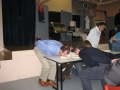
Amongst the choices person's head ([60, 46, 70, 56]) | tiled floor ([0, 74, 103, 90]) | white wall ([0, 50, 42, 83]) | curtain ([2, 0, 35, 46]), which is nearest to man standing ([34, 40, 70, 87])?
person's head ([60, 46, 70, 56])

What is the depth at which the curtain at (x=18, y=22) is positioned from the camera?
5.10 meters

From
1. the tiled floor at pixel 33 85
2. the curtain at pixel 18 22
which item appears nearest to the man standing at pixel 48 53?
the tiled floor at pixel 33 85

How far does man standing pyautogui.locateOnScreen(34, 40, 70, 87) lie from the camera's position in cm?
306

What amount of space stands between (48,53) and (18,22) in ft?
8.58

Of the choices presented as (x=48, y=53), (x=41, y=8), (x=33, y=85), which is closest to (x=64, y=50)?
(x=48, y=53)

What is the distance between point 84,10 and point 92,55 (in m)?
5.26

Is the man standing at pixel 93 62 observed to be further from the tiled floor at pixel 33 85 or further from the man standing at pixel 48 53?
the tiled floor at pixel 33 85

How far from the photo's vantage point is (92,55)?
241 centimetres

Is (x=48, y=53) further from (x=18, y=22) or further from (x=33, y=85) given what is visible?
(x=18, y=22)

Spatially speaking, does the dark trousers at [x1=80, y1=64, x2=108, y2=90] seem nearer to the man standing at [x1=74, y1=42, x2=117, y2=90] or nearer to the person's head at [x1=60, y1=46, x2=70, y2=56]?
the man standing at [x1=74, y1=42, x2=117, y2=90]

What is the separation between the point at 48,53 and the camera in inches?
124

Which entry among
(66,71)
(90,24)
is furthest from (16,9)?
(90,24)

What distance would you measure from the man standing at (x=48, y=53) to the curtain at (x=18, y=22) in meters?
2.23

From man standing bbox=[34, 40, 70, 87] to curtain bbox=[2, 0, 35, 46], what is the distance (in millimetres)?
2226
